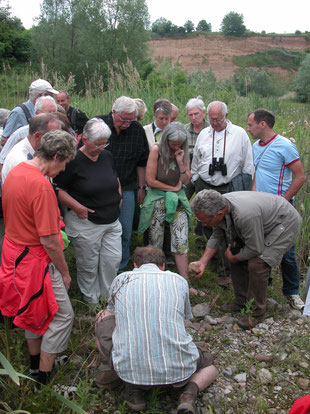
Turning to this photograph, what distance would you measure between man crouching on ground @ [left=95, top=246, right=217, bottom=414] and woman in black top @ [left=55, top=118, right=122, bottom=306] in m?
Answer: 1.16

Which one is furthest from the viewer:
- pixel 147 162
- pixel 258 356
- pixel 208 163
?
pixel 208 163

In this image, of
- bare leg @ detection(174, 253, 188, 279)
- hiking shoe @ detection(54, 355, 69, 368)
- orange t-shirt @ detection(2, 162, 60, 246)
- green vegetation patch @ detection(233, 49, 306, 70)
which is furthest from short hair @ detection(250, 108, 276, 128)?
green vegetation patch @ detection(233, 49, 306, 70)

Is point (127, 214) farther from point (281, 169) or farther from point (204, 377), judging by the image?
point (204, 377)

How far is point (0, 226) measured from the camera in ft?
10.8

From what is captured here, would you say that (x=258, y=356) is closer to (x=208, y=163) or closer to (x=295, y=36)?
(x=208, y=163)

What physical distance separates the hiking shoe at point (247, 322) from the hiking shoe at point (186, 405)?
130cm

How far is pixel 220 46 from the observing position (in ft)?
206

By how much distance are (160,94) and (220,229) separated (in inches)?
184

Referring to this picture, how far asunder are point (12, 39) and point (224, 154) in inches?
1027

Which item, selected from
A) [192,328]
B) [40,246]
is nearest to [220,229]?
[192,328]

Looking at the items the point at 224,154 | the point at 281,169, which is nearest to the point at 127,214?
the point at 224,154

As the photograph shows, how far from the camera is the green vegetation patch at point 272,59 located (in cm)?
5109

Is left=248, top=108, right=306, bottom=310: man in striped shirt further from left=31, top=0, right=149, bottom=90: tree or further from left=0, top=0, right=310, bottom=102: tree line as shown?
left=31, top=0, right=149, bottom=90: tree

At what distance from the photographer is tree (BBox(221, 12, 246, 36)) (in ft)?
224
